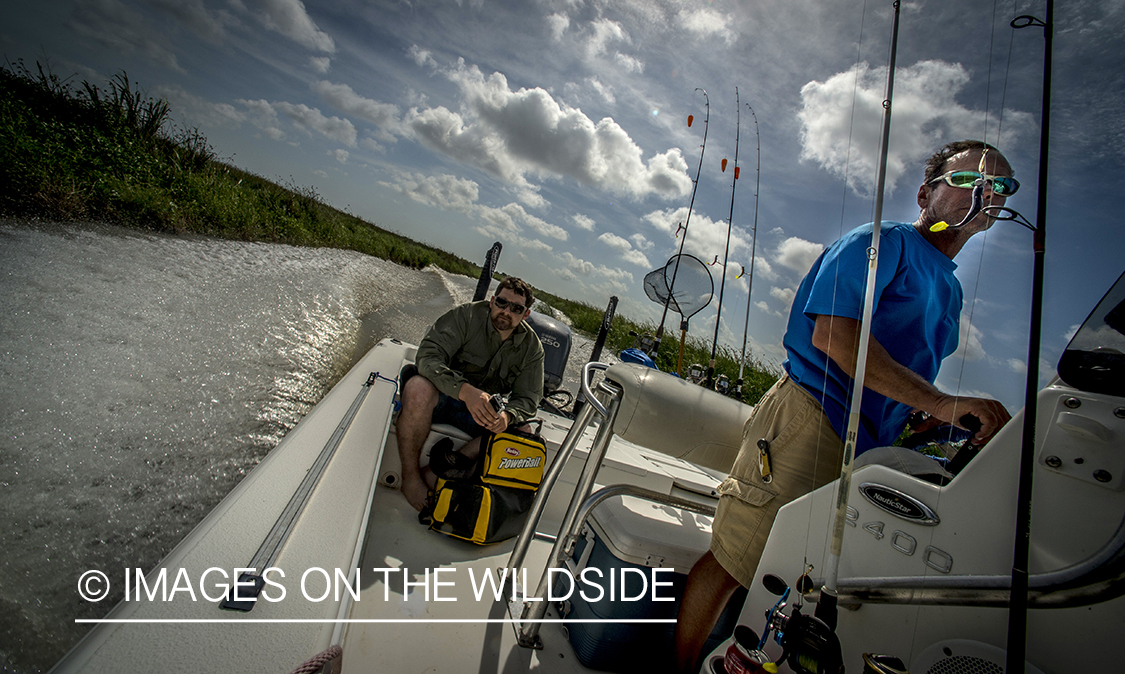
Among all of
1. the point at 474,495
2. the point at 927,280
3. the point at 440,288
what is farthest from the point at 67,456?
the point at 440,288

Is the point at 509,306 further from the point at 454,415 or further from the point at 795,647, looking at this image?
the point at 795,647

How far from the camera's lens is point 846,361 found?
1.06 metres

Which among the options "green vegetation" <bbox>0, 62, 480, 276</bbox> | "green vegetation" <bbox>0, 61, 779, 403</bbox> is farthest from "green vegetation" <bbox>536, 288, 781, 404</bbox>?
"green vegetation" <bbox>0, 62, 480, 276</bbox>

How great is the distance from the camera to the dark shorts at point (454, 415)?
8.62 feet

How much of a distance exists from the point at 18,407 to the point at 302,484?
306cm

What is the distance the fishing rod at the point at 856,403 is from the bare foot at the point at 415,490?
1.95 meters

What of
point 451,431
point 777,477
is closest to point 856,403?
point 777,477

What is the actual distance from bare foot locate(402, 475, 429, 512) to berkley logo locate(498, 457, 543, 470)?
497mm

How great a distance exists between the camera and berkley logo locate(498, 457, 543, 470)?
2.13 m

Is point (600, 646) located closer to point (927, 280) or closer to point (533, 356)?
point (927, 280)

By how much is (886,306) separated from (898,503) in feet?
1.79

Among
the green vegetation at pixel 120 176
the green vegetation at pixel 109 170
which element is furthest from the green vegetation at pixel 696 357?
the green vegetation at pixel 109 170

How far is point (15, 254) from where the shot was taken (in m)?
4.41

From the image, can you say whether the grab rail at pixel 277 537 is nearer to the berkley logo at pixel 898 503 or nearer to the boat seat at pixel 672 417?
the boat seat at pixel 672 417
